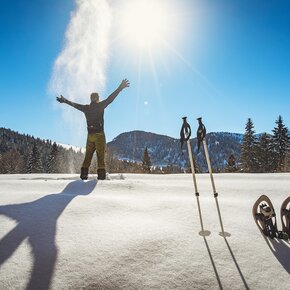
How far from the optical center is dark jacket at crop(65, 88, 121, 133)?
8.13 metres

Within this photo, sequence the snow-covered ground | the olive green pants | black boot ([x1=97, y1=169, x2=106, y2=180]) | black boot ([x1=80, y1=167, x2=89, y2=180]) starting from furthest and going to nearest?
1. the olive green pants
2. black boot ([x1=80, y1=167, x2=89, y2=180])
3. black boot ([x1=97, y1=169, x2=106, y2=180])
4. the snow-covered ground

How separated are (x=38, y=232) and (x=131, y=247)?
127cm

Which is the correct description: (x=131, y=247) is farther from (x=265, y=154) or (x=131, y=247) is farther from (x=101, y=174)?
(x=265, y=154)

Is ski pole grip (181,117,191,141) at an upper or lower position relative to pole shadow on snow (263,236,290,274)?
upper

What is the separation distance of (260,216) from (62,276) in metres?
2.82

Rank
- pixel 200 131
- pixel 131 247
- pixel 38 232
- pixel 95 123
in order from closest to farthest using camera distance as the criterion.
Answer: pixel 131 247, pixel 38 232, pixel 200 131, pixel 95 123

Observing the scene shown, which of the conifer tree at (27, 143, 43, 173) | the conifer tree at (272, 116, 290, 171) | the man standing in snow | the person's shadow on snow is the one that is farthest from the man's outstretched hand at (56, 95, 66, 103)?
the conifer tree at (27, 143, 43, 173)

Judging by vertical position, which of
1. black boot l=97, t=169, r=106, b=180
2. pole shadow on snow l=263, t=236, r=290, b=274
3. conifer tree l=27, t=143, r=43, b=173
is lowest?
pole shadow on snow l=263, t=236, r=290, b=274

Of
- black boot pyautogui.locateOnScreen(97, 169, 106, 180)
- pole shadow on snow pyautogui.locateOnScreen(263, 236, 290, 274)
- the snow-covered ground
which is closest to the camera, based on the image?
the snow-covered ground

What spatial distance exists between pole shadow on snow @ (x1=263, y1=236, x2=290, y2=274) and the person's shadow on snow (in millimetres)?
2500

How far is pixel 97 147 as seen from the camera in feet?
26.2

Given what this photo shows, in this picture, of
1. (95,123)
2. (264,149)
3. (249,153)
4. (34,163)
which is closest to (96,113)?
(95,123)

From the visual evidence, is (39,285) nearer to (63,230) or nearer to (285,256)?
(63,230)

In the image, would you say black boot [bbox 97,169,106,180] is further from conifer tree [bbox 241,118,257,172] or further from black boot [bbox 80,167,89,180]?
conifer tree [bbox 241,118,257,172]
